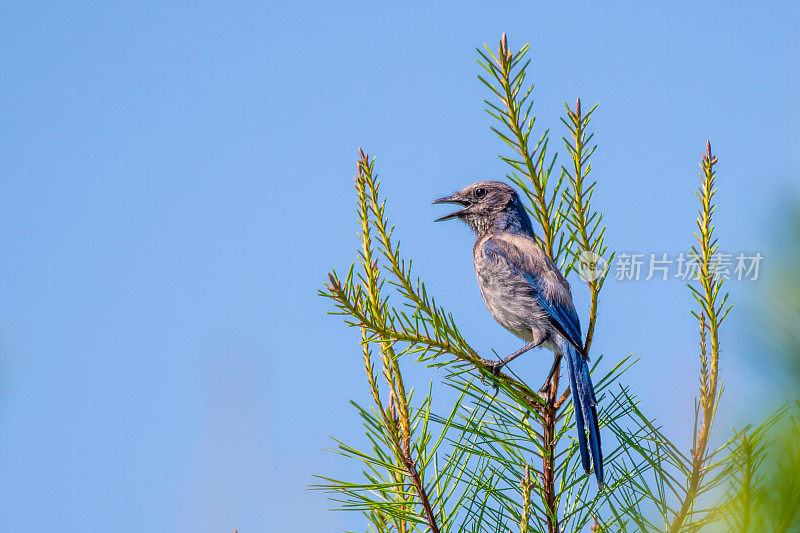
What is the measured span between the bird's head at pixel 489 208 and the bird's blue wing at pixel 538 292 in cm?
31

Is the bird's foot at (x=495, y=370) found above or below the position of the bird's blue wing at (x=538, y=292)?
below

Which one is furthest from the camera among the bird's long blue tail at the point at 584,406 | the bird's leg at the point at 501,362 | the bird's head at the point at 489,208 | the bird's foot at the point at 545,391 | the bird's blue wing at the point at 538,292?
the bird's head at the point at 489,208

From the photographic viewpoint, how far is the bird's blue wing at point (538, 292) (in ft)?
14.3

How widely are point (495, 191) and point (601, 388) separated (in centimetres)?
244

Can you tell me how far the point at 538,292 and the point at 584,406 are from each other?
1.45 meters

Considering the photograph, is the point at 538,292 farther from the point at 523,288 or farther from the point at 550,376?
the point at 550,376

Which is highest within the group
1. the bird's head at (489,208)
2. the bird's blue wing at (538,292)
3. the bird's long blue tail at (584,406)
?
the bird's head at (489,208)

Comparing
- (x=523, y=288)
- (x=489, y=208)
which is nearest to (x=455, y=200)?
(x=489, y=208)

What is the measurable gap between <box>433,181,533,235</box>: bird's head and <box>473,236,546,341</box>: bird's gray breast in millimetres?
400

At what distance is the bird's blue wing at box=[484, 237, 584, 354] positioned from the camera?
14.3 feet

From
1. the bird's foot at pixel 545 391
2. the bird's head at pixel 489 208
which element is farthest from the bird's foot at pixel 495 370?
the bird's head at pixel 489 208

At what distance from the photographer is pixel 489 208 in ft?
18.9

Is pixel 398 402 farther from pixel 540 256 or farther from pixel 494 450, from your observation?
pixel 540 256

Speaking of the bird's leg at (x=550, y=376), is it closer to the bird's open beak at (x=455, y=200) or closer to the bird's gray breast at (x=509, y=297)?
the bird's gray breast at (x=509, y=297)
